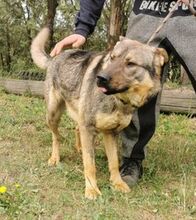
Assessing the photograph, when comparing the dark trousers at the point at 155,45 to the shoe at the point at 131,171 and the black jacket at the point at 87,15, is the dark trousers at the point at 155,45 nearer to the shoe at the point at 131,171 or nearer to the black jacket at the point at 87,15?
the shoe at the point at 131,171

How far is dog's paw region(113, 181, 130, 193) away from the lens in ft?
13.4

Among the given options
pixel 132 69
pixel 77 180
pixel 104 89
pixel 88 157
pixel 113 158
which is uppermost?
pixel 132 69

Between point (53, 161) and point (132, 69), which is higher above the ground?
point (132, 69)

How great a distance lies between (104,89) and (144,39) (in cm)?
93

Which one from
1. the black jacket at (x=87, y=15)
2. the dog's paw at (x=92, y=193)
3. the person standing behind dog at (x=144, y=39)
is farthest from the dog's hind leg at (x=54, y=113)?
the dog's paw at (x=92, y=193)

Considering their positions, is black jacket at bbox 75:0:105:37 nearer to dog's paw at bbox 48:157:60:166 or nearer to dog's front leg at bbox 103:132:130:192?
dog's front leg at bbox 103:132:130:192

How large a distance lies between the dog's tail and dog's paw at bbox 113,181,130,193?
167 centimetres

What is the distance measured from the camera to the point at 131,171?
4.43m

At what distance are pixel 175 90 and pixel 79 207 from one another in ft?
12.9

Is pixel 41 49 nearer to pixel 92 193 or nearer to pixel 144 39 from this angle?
pixel 144 39

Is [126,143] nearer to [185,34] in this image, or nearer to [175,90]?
[185,34]

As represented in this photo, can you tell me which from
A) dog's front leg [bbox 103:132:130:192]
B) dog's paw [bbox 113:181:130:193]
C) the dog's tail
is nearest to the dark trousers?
dog's front leg [bbox 103:132:130:192]

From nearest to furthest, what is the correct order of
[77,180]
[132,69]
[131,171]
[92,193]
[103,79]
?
[103,79] → [132,69] → [92,193] → [77,180] → [131,171]

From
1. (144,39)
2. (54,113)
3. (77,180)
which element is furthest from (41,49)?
(77,180)
